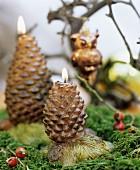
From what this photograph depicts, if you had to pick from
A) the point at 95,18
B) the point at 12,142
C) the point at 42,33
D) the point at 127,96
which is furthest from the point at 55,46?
the point at 12,142

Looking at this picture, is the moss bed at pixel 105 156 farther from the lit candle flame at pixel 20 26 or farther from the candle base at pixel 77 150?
the lit candle flame at pixel 20 26

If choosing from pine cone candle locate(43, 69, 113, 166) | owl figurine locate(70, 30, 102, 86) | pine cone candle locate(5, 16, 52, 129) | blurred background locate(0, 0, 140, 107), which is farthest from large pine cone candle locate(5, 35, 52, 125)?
blurred background locate(0, 0, 140, 107)

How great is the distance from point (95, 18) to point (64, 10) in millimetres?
1452

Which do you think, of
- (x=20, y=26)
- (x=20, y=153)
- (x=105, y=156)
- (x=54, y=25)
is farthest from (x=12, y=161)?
(x=54, y=25)

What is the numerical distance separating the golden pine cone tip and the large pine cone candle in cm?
25

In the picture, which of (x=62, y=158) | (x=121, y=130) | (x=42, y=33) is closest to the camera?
(x=62, y=158)

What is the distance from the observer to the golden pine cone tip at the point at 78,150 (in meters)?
0.77

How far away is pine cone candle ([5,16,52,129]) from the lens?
104 centimetres

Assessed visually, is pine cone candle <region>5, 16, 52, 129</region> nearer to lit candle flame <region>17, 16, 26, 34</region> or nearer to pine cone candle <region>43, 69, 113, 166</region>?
lit candle flame <region>17, 16, 26, 34</region>

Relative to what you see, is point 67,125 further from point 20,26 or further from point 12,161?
point 20,26

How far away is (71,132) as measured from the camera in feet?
2.61

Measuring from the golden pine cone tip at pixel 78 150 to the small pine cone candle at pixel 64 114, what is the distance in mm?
14

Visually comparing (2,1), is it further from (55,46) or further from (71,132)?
(71,132)

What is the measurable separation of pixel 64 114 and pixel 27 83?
0.27 meters
